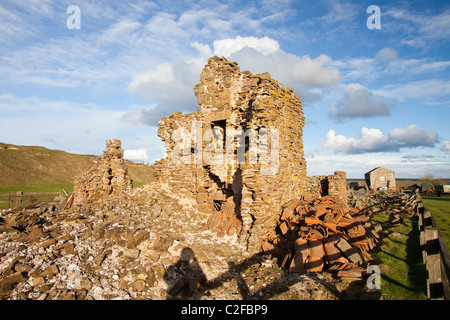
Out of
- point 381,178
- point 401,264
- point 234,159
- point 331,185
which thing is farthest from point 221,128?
point 381,178

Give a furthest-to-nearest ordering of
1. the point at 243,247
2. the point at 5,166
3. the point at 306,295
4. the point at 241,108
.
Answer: the point at 5,166 < the point at 241,108 < the point at 243,247 < the point at 306,295

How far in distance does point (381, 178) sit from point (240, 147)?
3814cm

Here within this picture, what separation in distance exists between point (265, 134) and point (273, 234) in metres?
3.53

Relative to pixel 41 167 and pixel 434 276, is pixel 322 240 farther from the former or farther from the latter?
pixel 41 167

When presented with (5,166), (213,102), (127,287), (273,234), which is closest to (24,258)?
(127,287)

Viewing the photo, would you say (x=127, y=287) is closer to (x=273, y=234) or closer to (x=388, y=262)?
(x=273, y=234)

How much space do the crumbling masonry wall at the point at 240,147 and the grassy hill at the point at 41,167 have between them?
26.4 meters

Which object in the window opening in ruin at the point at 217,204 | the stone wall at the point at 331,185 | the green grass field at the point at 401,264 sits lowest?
the green grass field at the point at 401,264

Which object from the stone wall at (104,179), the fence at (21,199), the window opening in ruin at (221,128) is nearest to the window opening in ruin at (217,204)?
the window opening in ruin at (221,128)

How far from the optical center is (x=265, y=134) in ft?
29.3

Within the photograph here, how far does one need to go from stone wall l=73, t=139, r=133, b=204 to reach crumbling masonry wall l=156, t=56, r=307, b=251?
2.45 meters

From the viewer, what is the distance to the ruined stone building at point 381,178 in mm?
38594

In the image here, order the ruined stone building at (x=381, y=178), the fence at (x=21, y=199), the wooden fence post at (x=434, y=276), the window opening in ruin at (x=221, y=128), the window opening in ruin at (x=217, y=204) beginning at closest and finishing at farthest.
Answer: the wooden fence post at (x=434, y=276)
the window opening in ruin at (x=221, y=128)
the window opening in ruin at (x=217, y=204)
the fence at (x=21, y=199)
the ruined stone building at (x=381, y=178)

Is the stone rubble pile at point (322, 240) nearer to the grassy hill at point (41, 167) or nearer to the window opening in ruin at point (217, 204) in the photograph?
the window opening in ruin at point (217, 204)
